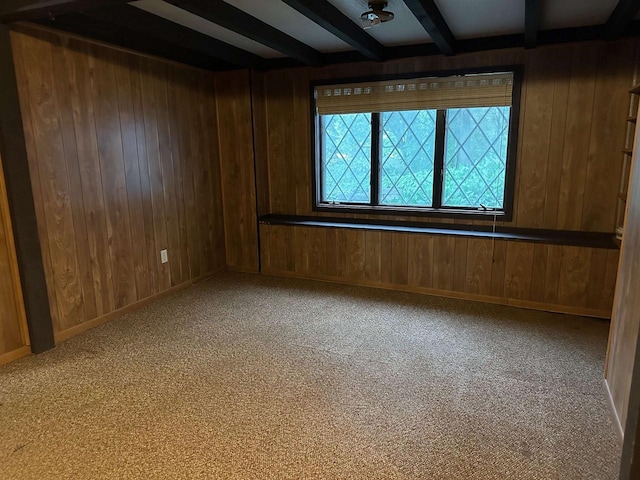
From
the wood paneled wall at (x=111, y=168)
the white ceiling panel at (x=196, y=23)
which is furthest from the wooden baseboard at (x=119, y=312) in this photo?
the white ceiling panel at (x=196, y=23)

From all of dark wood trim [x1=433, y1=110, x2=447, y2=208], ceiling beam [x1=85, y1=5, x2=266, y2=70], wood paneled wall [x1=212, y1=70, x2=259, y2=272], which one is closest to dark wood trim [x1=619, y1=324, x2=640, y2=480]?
dark wood trim [x1=433, y1=110, x2=447, y2=208]

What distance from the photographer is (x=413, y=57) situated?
373cm

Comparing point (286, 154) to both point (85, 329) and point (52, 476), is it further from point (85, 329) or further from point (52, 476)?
point (52, 476)

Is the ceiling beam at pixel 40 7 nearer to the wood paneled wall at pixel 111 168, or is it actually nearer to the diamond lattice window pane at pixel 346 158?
the wood paneled wall at pixel 111 168

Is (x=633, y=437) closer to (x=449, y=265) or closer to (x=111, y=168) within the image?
(x=449, y=265)

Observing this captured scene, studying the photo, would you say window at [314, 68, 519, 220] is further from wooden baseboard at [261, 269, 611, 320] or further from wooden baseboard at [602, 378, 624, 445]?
wooden baseboard at [602, 378, 624, 445]

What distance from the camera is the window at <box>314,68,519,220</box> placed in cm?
361

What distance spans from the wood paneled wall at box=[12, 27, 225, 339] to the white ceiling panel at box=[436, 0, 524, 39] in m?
2.33

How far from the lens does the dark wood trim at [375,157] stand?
4.07 m

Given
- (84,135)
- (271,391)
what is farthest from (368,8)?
(271,391)

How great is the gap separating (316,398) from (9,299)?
2.00m

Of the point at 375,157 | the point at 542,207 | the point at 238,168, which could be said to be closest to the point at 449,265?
the point at 542,207

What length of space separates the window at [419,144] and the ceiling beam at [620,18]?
0.66 meters

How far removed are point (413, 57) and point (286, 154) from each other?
A: 1.54 metres
